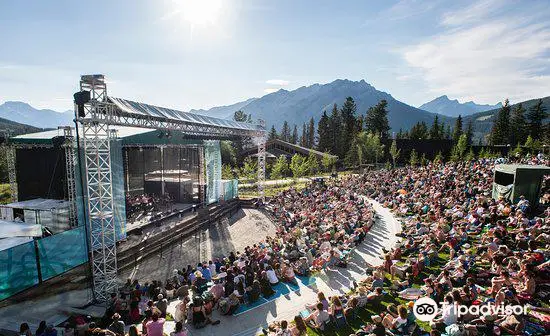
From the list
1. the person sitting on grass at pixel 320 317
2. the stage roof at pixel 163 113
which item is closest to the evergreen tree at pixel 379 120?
the stage roof at pixel 163 113

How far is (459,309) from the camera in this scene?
19.6 feet

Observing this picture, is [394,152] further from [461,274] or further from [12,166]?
[12,166]

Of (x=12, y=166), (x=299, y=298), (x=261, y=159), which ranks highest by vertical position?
(x=12, y=166)

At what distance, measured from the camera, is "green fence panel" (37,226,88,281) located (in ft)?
33.2

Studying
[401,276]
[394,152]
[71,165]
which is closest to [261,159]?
[71,165]

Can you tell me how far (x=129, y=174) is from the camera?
21719mm

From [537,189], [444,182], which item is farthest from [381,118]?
[537,189]

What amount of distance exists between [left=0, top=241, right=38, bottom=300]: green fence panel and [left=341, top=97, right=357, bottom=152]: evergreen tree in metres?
46.7

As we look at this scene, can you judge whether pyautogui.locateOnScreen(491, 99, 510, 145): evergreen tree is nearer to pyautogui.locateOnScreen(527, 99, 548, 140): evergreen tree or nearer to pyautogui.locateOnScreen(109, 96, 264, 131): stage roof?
pyautogui.locateOnScreen(527, 99, 548, 140): evergreen tree

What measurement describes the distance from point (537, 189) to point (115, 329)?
51.2ft

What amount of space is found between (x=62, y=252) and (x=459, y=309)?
38.3 ft

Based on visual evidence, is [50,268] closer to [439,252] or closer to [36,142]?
[36,142]

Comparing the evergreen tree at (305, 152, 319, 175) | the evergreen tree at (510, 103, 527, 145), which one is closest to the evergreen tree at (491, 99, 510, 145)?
the evergreen tree at (510, 103, 527, 145)

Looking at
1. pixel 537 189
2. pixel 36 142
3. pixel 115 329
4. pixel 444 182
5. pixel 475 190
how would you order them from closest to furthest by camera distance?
pixel 115 329
pixel 537 189
pixel 36 142
pixel 475 190
pixel 444 182
